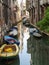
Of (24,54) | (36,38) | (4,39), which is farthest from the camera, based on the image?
(36,38)

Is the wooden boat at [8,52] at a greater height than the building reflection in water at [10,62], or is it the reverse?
the wooden boat at [8,52]

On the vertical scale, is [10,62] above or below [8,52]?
below

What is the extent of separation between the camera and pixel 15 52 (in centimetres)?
1797

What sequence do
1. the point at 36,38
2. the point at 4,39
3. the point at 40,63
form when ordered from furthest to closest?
the point at 36,38
the point at 4,39
the point at 40,63

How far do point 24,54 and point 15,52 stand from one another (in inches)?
116

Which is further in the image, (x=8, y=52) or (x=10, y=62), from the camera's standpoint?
(x=8, y=52)

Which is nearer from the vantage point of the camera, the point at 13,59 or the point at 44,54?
the point at 13,59

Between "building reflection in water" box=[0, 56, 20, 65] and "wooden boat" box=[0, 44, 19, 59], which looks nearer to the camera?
"wooden boat" box=[0, 44, 19, 59]

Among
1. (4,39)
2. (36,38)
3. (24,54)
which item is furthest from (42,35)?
(24,54)

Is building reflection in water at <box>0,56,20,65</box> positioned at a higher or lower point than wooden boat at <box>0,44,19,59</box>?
lower

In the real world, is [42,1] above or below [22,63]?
above

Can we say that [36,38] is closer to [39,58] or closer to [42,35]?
[42,35]

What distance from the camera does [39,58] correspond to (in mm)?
18578

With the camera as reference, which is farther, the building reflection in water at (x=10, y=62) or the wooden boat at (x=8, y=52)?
the building reflection in water at (x=10, y=62)
